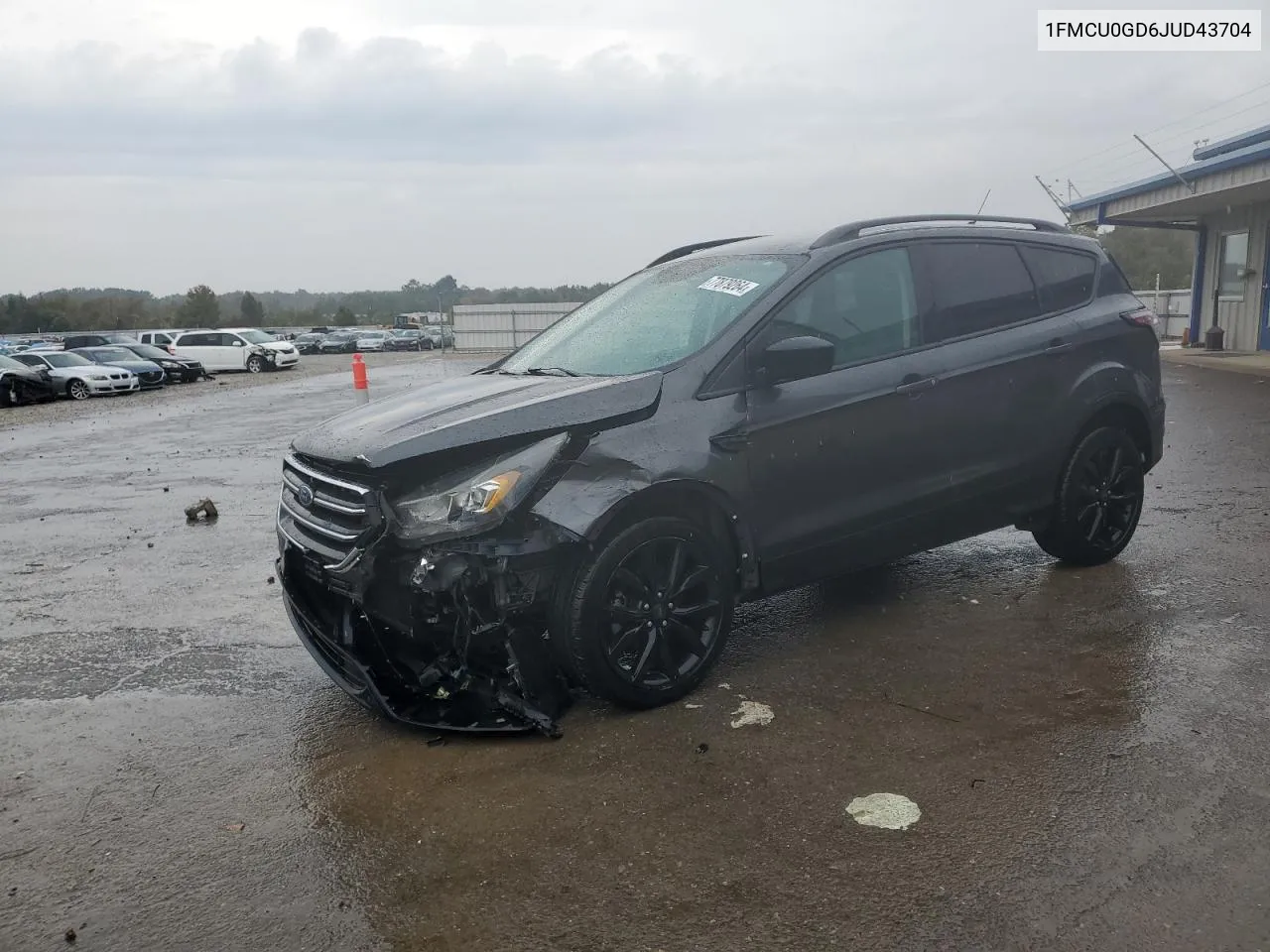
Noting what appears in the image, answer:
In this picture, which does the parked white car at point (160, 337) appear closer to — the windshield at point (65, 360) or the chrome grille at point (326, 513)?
the windshield at point (65, 360)

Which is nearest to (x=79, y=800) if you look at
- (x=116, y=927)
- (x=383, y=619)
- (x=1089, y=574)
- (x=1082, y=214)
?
(x=116, y=927)

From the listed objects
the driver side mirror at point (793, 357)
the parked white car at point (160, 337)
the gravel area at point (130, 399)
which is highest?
the driver side mirror at point (793, 357)

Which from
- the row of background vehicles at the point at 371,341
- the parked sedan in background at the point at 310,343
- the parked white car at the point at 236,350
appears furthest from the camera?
the parked sedan in background at the point at 310,343

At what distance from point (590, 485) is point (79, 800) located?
2.14 meters

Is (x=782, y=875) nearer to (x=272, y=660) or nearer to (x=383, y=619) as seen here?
(x=383, y=619)

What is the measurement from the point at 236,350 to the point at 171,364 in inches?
273

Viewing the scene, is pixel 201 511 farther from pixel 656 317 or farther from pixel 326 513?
pixel 656 317

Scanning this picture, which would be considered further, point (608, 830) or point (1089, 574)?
point (1089, 574)

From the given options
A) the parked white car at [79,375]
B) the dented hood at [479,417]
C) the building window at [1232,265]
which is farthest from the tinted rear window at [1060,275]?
the parked white car at [79,375]

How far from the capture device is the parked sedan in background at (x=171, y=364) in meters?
31.8

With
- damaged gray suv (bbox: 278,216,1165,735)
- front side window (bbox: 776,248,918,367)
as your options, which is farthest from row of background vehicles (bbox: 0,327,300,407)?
front side window (bbox: 776,248,918,367)

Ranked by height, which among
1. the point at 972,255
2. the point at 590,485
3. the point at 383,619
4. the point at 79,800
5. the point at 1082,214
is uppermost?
the point at 1082,214

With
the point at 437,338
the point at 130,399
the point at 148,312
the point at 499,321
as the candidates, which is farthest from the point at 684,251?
the point at 148,312

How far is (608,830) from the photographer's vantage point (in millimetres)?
3283
